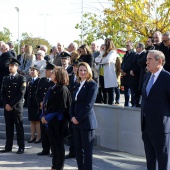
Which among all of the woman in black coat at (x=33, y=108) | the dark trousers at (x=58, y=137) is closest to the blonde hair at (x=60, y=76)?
the dark trousers at (x=58, y=137)

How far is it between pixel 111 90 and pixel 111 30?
40.9ft

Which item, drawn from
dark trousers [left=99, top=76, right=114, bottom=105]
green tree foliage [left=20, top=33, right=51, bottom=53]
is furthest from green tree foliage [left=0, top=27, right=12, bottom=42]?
dark trousers [left=99, top=76, right=114, bottom=105]

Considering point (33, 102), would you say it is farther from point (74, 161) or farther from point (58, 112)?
point (58, 112)

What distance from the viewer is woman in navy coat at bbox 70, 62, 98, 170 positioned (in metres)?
7.07

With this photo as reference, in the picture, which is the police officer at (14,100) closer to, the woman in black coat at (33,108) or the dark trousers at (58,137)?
the woman in black coat at (33,108)

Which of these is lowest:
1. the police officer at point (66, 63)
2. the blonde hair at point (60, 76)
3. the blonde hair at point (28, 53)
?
the blonde hair at point (60, 76)

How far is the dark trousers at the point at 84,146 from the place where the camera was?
23.2 ft

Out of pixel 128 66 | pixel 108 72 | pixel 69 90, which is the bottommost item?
pixel 69 90

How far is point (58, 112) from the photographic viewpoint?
7770mm

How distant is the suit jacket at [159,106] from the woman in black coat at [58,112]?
79.4 inches

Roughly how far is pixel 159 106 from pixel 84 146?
158 centimetres

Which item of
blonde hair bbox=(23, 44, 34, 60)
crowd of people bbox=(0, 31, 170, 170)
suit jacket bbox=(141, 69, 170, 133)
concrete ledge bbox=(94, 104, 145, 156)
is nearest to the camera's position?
suit jacket bbox=(141, 69, 170, 133)

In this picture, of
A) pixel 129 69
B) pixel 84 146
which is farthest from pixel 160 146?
pixel 129 69

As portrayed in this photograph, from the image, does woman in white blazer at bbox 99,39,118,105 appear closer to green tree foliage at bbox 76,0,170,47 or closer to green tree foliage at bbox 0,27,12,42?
green tree foliage at bbox 76,0,170,47
